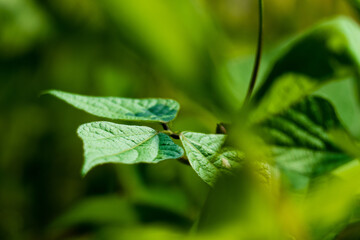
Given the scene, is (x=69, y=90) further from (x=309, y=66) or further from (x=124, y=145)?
(x=124, y=145)

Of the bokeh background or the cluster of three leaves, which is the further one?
the bokeh background

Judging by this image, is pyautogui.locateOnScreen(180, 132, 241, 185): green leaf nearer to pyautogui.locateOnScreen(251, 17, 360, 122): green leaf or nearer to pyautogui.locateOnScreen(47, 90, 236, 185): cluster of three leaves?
pyautogui.locateOnScreen(47, 90, 236, 185): cluster of three leaves

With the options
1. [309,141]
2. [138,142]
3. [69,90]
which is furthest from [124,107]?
[69,90]

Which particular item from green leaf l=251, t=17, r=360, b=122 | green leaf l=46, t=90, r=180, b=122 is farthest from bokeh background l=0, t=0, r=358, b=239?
green leaf l=46, t=90, r=180, b=122

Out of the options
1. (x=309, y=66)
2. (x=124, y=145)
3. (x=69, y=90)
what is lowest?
(x=69, y=90)

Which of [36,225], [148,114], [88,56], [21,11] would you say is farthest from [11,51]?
[148,114]

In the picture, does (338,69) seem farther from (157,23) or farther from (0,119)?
(0,119)
